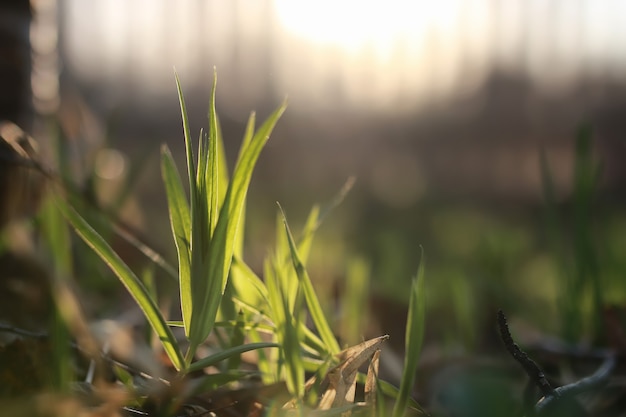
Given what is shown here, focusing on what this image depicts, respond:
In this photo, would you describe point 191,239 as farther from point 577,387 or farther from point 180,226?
point 577,387

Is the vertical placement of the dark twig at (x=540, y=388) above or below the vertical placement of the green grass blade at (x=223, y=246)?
below

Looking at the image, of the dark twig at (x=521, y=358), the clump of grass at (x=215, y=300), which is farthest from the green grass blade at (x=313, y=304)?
the dark twig at (x=521, y=358)

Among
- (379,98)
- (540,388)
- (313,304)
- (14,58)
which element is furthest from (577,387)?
(379,98)

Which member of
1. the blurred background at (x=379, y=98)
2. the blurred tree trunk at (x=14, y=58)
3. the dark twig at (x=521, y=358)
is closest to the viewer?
the dark twig at (x=521, y=358)

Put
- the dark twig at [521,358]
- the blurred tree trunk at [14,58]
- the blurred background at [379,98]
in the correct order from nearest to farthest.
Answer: the dark twig at [521,358]
the blurred tree trunk at [14,58]
the blurred background at [379,98]

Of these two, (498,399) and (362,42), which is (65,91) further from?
(362,42)

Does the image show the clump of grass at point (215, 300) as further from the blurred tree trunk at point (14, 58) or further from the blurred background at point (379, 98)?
the blurred background at point (379, 98)

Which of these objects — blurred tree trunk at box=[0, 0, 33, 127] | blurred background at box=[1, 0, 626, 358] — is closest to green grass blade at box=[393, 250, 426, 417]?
blurred tree trunk at box=[0, 0, 33, 127]
